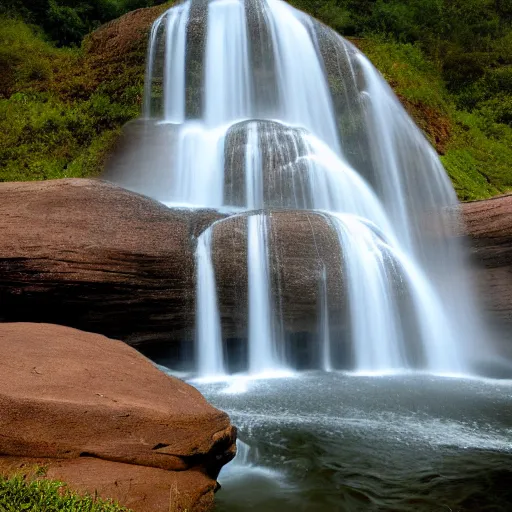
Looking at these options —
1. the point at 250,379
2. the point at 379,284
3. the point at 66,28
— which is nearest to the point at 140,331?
the point at 250,379

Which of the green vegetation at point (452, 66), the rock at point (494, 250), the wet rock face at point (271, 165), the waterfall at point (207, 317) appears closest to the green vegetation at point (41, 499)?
the waterfall at point (207, 317)

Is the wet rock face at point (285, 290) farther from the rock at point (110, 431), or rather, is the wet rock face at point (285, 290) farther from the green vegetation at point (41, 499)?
the green vegetation at point (41, 499)

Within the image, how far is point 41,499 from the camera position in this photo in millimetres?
2760

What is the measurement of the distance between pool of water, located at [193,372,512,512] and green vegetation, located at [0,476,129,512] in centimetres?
134

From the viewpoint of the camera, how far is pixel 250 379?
8.30 meters

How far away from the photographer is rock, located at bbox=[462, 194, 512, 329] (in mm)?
11031

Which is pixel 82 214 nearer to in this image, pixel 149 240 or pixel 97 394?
pixel 149 240

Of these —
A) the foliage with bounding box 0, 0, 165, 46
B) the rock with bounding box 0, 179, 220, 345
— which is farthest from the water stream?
the foliage with bounding box 0, 0, 165, 46

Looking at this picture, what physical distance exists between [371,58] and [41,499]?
73.0ft

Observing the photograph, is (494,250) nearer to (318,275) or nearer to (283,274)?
(318,275)

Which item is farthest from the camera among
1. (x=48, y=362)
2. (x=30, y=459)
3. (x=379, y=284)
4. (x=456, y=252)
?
(x=456, y=252)

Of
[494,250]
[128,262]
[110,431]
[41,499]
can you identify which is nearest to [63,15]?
[128,262]

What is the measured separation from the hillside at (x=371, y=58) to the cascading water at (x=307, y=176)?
5.84 feet

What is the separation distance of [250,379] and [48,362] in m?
4.40
